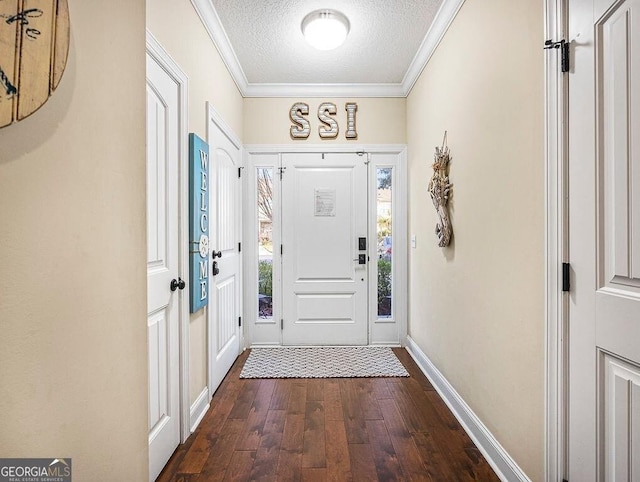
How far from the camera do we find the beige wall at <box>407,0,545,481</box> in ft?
4.64

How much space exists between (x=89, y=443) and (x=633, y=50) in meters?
1.81

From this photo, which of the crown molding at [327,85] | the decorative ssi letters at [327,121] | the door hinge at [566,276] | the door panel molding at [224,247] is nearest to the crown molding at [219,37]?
the crown molding at [327,85]

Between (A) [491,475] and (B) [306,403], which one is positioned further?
(B) [306,403]

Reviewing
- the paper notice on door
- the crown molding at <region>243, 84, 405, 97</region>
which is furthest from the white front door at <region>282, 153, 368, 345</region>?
the crown molding at <region>243, 84, 405, 97</region>

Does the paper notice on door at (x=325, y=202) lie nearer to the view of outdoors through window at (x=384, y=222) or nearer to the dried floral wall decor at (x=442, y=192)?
the view of outdoors through window at (x=384, y=222)

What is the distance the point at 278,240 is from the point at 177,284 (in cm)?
177

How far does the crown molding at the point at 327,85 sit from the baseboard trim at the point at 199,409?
247cm

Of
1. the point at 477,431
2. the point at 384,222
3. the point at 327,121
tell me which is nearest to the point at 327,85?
the point at 327,121

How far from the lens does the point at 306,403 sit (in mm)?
2396

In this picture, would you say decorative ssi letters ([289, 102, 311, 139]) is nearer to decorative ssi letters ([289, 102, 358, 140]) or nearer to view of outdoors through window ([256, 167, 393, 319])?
decorative ssi letters ([289, 102, 358, 140])

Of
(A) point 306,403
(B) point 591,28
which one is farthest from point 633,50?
(A) point 306,403

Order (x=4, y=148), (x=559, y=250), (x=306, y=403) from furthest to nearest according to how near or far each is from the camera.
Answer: (x=306, y=403) < (x=559, y=250) < (x=4, y=148)

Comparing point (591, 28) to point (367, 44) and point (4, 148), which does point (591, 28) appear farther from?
point (367, 44)

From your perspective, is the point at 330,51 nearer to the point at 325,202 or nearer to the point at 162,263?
the point at 325,202
